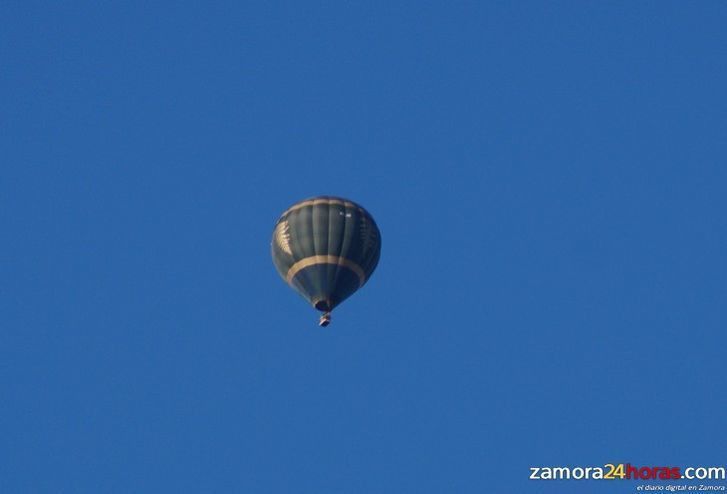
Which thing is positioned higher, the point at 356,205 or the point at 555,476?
the point at 356,205

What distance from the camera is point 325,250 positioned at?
56.2 m

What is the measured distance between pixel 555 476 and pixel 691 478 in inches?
174

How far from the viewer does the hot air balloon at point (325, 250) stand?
56281mm

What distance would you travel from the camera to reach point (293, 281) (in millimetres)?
57031

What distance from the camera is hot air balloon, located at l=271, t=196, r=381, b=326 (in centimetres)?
5628

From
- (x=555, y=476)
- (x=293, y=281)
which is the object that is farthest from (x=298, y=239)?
(x=555, y=476)

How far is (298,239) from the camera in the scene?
56.7 meters

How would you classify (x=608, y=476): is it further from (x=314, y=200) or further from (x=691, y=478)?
(x=314, y=200)

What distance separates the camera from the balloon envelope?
185ft

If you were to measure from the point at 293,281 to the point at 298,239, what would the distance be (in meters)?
1.41

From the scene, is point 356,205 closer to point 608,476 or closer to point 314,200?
point 314,200

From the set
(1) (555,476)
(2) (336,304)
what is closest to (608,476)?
(1) (555,476)

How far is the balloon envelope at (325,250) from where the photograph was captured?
5628 cm

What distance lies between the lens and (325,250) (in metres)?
56.2
